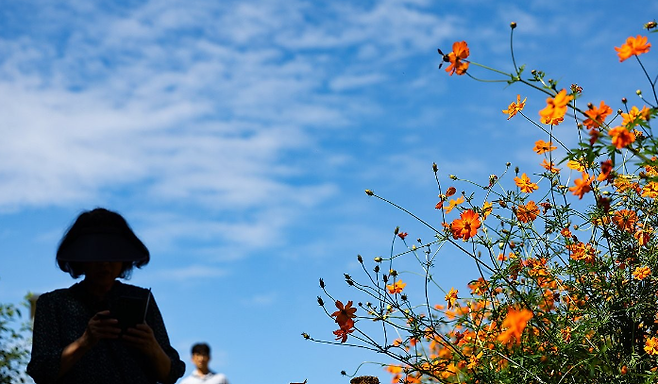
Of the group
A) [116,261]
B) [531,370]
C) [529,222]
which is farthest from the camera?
[529,222]

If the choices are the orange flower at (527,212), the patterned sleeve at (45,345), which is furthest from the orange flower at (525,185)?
the patterned sleeve at (45,345)

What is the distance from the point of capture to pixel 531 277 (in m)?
3.21

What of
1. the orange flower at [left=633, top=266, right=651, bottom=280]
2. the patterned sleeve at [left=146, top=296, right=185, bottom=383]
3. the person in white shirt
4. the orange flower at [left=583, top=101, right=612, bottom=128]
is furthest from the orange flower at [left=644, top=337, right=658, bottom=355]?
the person in white shirt

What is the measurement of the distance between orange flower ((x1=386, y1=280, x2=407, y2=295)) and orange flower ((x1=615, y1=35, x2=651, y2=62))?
1291mm

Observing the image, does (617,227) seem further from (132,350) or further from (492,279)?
(132,350)

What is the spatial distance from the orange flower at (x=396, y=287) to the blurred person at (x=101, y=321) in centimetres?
90

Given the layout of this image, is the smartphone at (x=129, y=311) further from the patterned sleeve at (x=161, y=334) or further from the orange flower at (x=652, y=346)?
the orange flower at (x=652, y=346)

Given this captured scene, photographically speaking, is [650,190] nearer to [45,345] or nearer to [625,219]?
[625,219]

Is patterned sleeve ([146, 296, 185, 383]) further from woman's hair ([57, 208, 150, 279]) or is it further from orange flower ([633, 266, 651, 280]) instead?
orange flower ([633, 266, 651, 280])

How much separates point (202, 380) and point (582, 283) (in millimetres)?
3763

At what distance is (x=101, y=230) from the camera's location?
2668 mm

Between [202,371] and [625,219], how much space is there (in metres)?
4.01

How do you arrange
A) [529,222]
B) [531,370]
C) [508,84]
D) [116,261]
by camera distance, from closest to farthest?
[508,84] → [116,261] → [531,370] → [529,222]

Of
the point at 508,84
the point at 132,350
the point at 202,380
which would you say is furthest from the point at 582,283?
the point at 202,380
